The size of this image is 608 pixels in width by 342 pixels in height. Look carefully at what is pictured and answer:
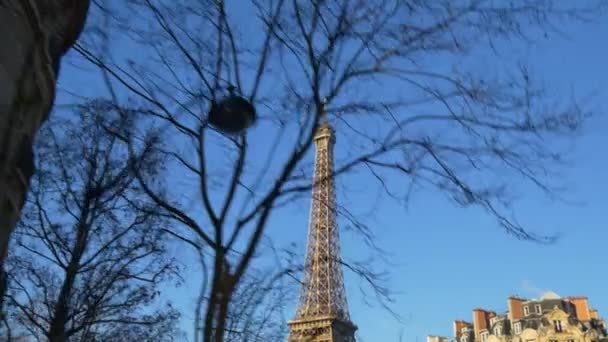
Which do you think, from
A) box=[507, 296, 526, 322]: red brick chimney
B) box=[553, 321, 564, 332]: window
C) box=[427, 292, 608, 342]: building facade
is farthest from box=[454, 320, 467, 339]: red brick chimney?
box=[553, 321, 564, 332]: window

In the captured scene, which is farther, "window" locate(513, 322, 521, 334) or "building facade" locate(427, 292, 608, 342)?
"window" locate(513, 322, 521, 334)

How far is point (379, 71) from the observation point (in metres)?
5.90

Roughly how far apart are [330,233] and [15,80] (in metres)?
44.5

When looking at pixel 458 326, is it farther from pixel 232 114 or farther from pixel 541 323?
pixel 232 114

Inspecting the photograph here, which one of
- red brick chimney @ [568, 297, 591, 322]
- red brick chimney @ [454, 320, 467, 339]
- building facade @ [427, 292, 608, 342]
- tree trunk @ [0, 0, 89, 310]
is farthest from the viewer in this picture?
red brick chimney @ [454, 320, 467, 339]

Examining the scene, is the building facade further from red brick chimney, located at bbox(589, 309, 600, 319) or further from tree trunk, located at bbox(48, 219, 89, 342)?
tree trunk, located at bbox(48, 219, 89, 342)

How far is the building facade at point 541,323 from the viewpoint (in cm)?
3525

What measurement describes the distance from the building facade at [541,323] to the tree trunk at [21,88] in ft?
113

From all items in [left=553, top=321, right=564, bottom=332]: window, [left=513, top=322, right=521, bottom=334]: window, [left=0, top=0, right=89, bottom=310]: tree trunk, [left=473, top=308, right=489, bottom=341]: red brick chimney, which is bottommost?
[left=0, top=0, right=89, bottom=310]: tree trunk

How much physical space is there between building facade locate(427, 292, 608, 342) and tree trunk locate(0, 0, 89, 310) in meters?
34.6

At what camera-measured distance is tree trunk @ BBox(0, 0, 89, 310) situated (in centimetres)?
486

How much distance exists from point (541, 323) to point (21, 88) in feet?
119

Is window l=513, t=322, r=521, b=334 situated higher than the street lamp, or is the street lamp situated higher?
window l=513, t=322, r=521, b=334

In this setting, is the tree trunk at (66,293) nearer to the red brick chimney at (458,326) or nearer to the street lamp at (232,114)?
the street lamp at (232,114)
